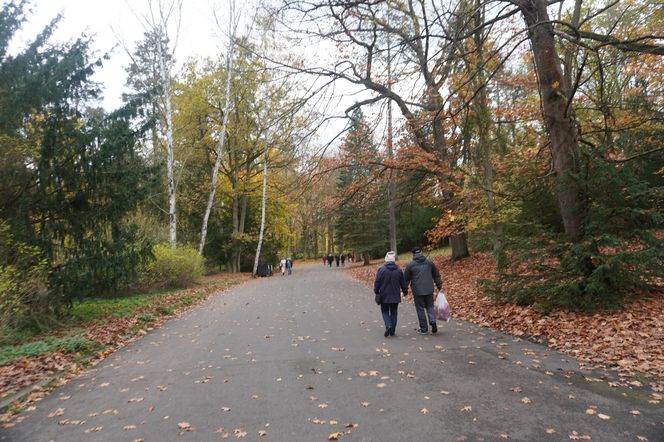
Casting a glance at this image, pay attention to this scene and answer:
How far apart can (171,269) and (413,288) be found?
48.2 feet

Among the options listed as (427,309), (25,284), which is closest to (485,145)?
(427,309)

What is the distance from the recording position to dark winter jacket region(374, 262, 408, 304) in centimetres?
810

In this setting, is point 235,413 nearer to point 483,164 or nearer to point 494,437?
point 494,437

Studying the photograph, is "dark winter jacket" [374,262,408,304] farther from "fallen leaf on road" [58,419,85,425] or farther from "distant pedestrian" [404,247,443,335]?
"fallen leaf on road" [58,419,85,425]

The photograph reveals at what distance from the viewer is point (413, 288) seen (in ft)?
27.2

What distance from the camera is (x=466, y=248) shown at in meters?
20.3

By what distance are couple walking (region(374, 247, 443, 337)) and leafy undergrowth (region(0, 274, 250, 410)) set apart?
542cm

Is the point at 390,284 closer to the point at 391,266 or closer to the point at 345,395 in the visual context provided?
the point at 391,266

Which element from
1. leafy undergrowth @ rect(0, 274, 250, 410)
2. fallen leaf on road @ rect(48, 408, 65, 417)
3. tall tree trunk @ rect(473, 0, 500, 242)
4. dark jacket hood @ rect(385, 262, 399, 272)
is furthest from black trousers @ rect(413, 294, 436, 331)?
leafy undergrowth @ rect(0, 274, 250, 410)

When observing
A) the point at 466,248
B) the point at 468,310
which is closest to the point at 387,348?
the point at 468,310

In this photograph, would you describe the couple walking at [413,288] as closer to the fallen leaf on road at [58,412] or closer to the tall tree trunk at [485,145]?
the tall tree trunk at [485,145]

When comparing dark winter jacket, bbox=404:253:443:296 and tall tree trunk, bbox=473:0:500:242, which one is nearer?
dark winter jacket, bbox=404:253:443:296

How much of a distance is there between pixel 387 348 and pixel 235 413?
10.6 ft

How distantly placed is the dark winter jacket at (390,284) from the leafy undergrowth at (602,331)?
7.15 ft
